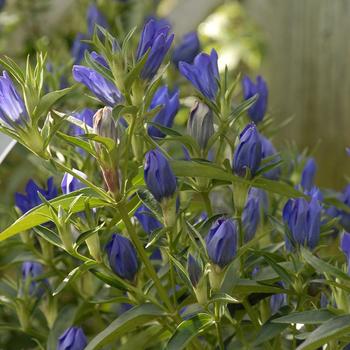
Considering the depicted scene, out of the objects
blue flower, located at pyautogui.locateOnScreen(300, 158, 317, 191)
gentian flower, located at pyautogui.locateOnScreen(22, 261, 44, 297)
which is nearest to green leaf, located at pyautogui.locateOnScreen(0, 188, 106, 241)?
gentian flower, located at pyautogui.locateOnScreen(22, 261, 44, 297)

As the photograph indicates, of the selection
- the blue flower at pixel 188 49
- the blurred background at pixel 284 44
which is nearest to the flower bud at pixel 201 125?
the blue flower at pixel 188 49

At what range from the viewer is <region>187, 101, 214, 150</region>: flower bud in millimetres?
844

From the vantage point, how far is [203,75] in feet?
2.83

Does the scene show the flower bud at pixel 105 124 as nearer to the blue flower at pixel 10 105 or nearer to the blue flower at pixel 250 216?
the blue flower at pixel 10 105

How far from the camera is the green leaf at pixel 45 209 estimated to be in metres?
0.76

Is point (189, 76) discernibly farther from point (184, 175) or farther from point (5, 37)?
point (5, 37)

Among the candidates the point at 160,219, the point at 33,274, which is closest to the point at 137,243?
the point at 160,219

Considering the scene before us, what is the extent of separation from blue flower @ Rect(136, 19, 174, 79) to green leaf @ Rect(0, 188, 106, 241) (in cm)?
12

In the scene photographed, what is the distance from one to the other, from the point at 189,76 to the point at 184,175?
0.11 m

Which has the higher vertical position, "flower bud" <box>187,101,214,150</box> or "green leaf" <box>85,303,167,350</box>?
"flower bud" <box>187,101,214,150</box>

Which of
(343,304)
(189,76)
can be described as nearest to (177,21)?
(189,76)

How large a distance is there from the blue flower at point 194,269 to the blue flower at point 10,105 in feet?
0.58

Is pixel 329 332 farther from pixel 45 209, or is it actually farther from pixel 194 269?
pixel 45 209

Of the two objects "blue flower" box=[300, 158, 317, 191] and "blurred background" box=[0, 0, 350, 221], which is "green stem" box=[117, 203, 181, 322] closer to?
"blue flower" box=[300, 158, 317, 191]
